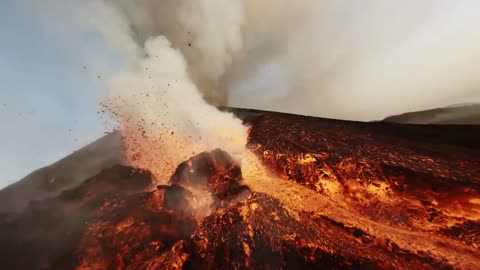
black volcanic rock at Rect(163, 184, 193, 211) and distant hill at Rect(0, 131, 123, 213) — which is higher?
distant hill at Rect(0, 131, 123, 213)

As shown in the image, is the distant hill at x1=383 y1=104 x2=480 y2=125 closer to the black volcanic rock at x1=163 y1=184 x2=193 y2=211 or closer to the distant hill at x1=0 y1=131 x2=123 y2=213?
the black volcanic rock at x1=163 y1=184 x2=193 y2=211

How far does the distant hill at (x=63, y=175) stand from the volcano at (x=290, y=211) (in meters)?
2.60

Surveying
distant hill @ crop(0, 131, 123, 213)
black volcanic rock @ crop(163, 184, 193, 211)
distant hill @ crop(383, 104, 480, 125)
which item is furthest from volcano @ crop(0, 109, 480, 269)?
distant hill @ crop(383, 104, 480, 125)

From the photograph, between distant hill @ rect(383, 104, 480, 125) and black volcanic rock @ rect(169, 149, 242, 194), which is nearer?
black volcanic rock @ rect(169, 149, 242, 194)

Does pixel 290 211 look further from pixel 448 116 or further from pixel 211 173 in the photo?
pixel 448 116

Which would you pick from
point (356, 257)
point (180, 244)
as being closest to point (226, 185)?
point (180, 244)

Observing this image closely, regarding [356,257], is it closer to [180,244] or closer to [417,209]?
[417,209]

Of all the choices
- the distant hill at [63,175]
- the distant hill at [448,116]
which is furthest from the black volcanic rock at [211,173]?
the distant hill at [448,116]

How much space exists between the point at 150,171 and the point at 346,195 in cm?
1176

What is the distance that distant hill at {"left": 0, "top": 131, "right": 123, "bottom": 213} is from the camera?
20.8m

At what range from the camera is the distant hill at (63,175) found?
68.2ft

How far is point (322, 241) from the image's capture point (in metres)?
11.3

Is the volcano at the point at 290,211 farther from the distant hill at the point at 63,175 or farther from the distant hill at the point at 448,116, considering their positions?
the distant hill at the point at 448,116

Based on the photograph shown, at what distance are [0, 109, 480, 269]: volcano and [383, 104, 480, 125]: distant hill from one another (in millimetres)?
5651
